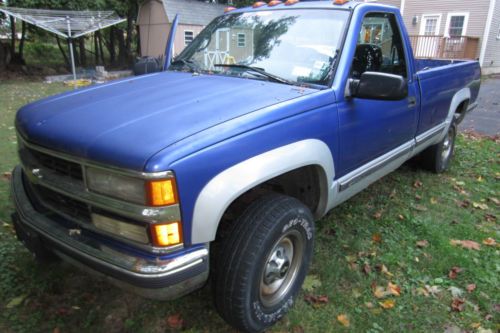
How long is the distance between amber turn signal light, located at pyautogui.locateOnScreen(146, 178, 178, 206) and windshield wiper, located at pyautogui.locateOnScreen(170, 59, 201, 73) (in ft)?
5.48

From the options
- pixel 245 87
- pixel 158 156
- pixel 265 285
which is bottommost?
pixel 265 285

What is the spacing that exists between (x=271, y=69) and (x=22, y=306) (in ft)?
7.73

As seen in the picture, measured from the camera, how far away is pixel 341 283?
295 cm

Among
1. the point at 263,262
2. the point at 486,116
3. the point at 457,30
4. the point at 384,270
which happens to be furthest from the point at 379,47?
the point at 457,30

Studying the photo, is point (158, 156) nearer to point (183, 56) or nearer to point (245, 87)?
point (245, 87)

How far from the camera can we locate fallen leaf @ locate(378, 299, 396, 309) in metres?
2.72

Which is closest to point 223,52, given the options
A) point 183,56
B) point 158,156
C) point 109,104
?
point 183,56

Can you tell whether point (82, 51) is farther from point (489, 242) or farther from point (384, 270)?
point (489, 242)

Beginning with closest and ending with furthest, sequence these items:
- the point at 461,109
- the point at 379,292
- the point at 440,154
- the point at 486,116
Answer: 1. the point at 379,292
2. the point at 440,154
3. the point at 461,109
4. the point at 486,116

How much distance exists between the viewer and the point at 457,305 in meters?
2.75

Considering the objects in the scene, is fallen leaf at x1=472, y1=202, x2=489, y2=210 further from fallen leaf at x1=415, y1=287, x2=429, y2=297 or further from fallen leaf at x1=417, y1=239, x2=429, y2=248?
fallen leaf at x1=415, y1=287, x2=429, y2=297

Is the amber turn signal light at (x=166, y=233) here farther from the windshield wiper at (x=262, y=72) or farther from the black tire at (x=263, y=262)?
the windshield wiper at (x=262, y=72)

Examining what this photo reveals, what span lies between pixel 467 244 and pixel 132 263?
2.99 metres

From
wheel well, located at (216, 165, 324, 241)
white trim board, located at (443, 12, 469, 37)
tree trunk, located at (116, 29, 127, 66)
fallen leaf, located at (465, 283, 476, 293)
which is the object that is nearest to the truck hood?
wheel well, located at (216, 165, 324, 241)
